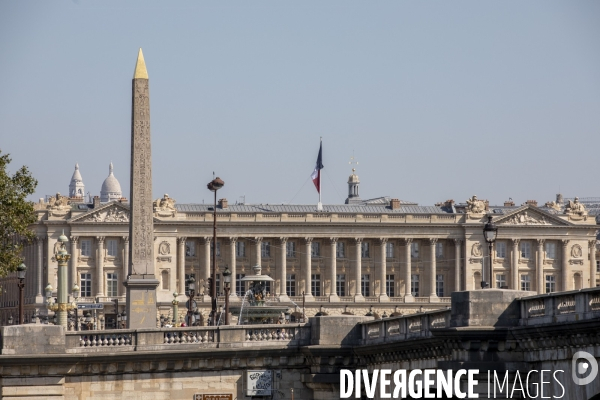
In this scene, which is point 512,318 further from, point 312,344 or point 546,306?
point 312,344

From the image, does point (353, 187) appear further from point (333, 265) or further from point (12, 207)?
point (12, 207)

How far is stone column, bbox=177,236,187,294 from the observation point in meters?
166

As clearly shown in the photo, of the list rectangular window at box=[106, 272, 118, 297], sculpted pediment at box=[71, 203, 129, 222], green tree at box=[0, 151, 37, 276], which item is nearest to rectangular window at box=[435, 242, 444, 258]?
sculpted pediment at box=[71, 203, 129, 222]

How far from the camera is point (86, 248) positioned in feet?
538

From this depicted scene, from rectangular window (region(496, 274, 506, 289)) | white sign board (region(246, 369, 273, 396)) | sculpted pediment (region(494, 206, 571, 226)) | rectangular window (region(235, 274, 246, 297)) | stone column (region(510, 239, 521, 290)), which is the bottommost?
white sign board (region(246, 369, 273, 396))

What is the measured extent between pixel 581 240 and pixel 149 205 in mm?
119826

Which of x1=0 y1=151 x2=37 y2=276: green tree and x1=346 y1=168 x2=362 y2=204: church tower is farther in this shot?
x1=346 y1=168 x2=362 y2=204: church tower

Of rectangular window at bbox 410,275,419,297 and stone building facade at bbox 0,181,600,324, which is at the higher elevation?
stone building facade at bbox 0,181,600,324

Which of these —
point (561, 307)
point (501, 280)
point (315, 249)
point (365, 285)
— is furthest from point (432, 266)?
point (561, 307)

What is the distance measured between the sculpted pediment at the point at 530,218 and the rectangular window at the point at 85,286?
38.7 meters

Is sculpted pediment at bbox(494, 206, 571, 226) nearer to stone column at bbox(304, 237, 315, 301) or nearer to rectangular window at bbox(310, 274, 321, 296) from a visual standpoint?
rectangular window at bbox(310, 274, 321, 296)

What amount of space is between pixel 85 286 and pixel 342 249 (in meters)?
25.7

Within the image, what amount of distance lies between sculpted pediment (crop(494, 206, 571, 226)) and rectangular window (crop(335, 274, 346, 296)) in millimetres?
15540

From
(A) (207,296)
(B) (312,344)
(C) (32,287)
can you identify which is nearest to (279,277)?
(A) (207,296)
